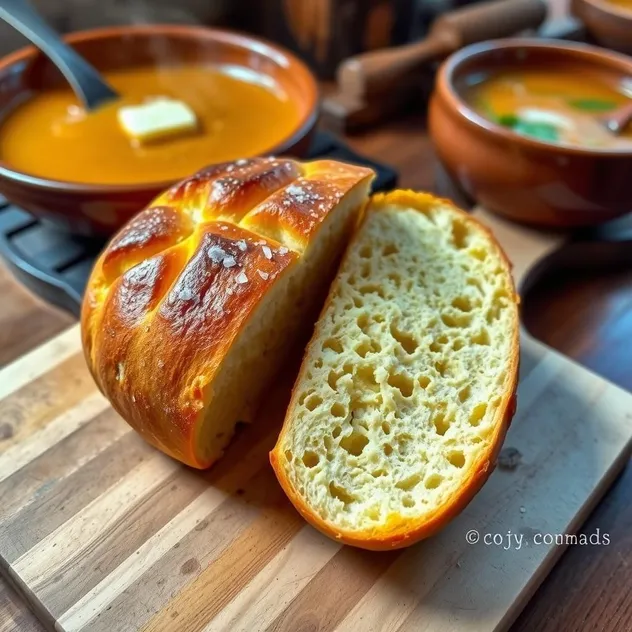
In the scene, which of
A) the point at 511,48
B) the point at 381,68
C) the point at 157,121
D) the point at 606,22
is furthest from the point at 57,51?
the point at 606,22

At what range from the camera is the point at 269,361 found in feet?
4.20

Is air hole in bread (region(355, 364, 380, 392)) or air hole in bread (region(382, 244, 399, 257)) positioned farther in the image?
air hole in bread (region(382, 244, 399, 257))

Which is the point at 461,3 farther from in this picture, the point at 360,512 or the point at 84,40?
the point at 360,512

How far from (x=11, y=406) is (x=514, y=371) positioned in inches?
37.9

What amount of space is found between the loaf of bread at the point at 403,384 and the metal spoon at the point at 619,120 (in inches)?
24.5

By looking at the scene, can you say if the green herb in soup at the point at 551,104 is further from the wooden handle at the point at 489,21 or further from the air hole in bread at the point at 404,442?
the air hole in bread at the point at 404,442

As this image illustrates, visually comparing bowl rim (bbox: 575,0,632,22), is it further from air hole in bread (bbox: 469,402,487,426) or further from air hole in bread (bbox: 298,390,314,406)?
air hole in bread (bbox: 298,390,314,406)

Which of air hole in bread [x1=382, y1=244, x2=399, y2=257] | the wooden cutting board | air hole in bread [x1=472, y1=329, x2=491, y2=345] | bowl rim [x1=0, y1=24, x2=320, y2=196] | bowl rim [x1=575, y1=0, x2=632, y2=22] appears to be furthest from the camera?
bowl rim [x1=575, y1=0, x2=632, y2=22]

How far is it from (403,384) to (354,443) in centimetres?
14

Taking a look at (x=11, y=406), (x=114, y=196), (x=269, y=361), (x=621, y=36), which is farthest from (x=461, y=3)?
(x=11, y=406)

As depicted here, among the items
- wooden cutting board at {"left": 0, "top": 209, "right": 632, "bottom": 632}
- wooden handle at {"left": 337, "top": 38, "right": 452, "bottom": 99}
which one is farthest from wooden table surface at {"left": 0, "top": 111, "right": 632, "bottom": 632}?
wooden handle at {"left": 337, "top": 38, "right": 452, "bottom": 99}

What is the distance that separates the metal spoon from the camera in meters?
1.70

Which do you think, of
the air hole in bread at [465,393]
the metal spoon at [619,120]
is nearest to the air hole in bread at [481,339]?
the air hole in bread at [465,393]

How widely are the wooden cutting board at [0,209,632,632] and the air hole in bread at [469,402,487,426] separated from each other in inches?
5.7
